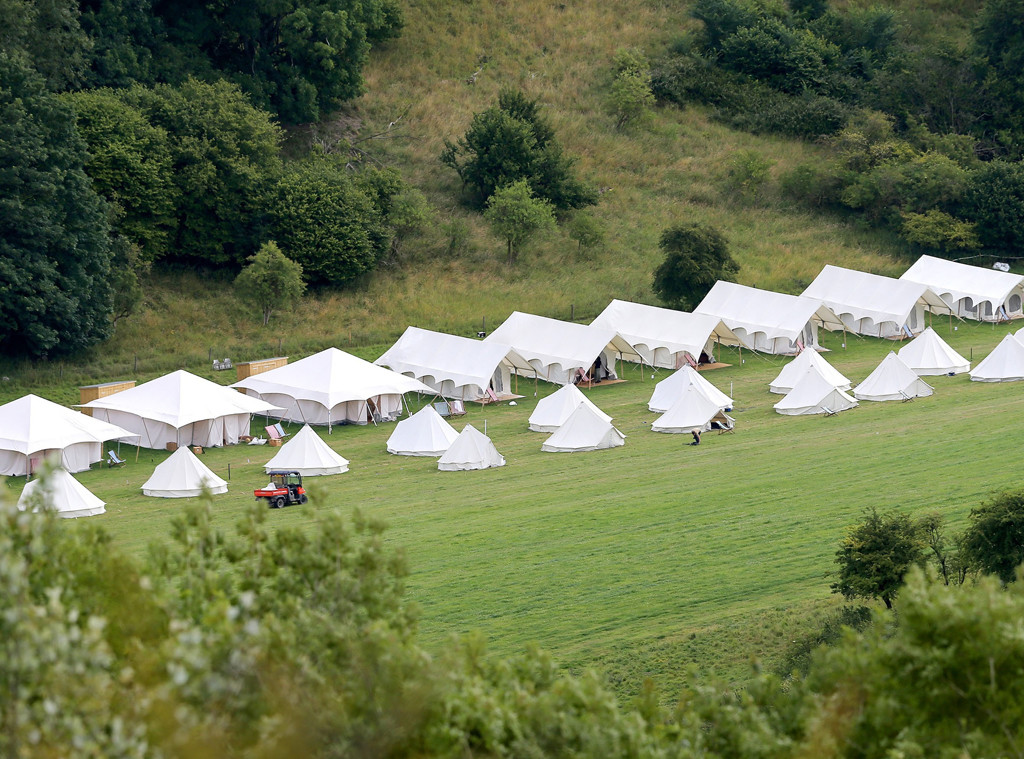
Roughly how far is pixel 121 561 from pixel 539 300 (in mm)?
48732

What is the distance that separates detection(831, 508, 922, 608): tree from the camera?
2142cm

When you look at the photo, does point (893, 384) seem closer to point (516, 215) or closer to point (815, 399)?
point (815, 399)

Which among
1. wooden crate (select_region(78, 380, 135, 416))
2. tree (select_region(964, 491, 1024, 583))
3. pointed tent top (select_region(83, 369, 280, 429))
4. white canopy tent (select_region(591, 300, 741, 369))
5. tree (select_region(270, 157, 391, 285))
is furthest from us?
tree (select_region(270, 157, 391, 285))

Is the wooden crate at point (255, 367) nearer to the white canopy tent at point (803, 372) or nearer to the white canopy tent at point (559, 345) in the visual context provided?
the white canopy tent at point (559, 345)

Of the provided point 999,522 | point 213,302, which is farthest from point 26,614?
point 213,302

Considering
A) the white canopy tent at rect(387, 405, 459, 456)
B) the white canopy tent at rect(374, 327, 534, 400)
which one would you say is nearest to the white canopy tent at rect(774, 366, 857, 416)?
the white canopy tent at rect(374, 327, 534, 400)

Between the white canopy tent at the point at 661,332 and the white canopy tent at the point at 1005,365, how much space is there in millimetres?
10358

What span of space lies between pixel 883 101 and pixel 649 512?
178 feet

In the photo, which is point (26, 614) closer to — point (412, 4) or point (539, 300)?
point (539, 300)

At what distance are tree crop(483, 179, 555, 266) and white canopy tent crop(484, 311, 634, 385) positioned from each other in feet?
38.2

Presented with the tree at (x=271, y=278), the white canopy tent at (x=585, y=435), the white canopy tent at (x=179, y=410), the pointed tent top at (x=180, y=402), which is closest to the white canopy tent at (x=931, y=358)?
the white canopy tent at (x=585, y=435)

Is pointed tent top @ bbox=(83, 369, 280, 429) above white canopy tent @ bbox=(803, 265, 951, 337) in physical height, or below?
below

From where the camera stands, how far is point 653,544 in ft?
88.1

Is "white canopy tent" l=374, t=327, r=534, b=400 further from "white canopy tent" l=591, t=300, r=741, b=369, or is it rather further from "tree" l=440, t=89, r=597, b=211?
"tree" l=440, t=89, r=597, b=211
